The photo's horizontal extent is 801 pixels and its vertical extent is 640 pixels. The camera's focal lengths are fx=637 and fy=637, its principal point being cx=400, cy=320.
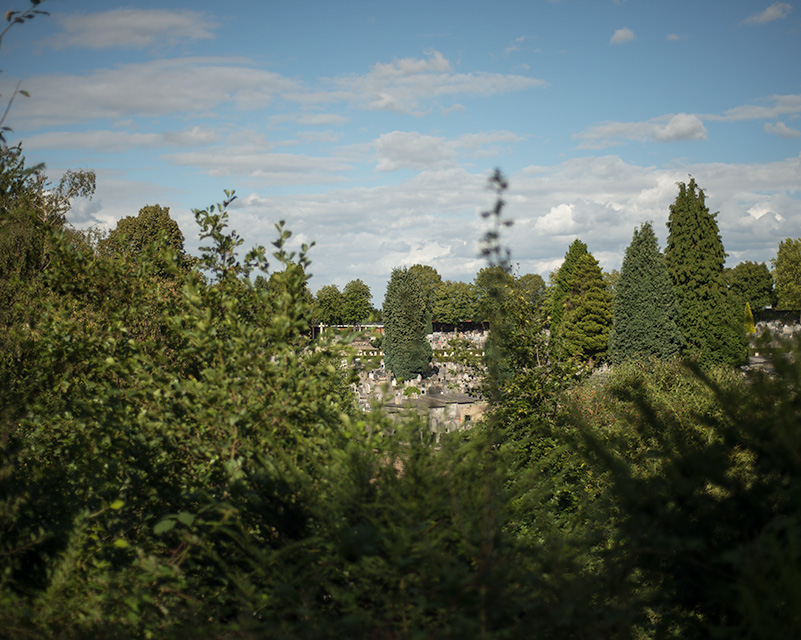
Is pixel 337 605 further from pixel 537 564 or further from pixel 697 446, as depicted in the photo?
pixel 697 446

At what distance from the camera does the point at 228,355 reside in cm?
470

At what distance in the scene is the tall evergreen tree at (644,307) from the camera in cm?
3175

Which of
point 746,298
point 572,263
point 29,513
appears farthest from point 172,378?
point 746,298

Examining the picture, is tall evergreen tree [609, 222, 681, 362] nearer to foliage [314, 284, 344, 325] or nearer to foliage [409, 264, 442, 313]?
foliage [314, 284, 344, 325]

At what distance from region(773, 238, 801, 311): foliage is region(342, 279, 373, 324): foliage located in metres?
49.6

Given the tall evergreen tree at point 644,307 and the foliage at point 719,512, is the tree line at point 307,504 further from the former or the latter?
the tall evergreen tree at point 644,307

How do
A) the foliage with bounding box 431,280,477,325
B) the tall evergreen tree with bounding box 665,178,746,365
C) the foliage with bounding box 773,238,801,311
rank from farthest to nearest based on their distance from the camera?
the foliage with bounding box 431,280,477,325 → the foliage with bounding box 773,238,801,311 → the tall evergreen tree with bounding box 665,178,746,365

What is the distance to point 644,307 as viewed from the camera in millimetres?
32156

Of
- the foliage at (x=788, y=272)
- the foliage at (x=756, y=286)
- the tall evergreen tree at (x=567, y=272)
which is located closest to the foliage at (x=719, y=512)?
the tall evergreen tree at (x=567, y=272)

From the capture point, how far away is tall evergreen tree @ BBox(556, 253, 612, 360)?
137 feet

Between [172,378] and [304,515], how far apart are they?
1.57m

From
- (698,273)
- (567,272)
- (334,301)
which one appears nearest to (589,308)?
(567,272)

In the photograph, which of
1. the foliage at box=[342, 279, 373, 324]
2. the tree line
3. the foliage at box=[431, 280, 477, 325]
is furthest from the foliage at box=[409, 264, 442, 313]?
the tree line

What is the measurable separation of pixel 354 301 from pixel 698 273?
57.1 metres
